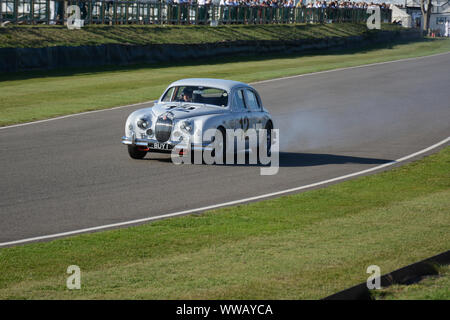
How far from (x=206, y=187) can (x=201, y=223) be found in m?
2.61

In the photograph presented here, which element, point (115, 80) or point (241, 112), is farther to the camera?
point (115, 80)

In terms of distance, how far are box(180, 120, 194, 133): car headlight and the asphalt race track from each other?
2.16 feet

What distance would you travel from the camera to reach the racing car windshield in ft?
49.3

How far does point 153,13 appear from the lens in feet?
128

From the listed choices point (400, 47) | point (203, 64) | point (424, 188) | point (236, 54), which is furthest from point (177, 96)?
point (400, 47)

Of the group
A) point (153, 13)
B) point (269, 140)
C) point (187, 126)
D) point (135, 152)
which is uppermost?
point (153, 13)

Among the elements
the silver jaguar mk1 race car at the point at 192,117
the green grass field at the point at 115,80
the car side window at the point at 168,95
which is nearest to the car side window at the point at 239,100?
the silver jaguar mk1 race car at the point at 192,117

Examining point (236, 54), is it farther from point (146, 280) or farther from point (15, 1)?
point (146, 280)

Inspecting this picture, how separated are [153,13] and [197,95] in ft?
81.3

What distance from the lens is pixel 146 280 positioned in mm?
7094

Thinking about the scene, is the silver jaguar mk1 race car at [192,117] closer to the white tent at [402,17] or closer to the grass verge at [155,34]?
the grass verge at [155,34]

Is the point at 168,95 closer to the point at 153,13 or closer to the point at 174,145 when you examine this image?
the point at 174,145

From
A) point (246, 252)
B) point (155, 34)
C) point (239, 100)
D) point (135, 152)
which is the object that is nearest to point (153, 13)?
point (155, 34)

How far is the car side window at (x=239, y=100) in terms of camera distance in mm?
15211
